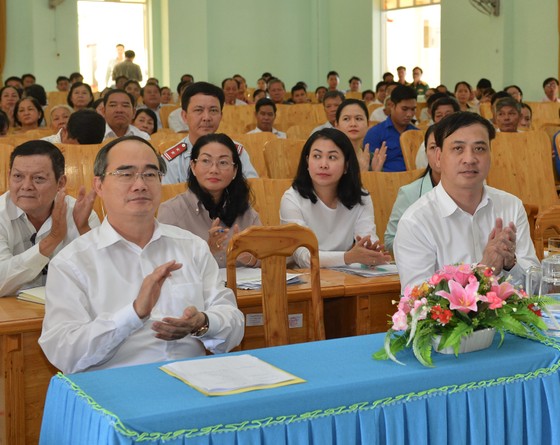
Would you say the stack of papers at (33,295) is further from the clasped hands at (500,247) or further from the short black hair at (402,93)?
the short black hair at (402,93)

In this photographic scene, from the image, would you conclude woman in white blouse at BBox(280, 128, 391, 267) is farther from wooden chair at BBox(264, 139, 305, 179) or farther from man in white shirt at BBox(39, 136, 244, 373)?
wooden chair at BBox(264, 139, 305, 179)

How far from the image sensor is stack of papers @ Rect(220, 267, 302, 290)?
280 cm

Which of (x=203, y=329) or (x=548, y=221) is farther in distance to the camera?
(x=548, y=221)

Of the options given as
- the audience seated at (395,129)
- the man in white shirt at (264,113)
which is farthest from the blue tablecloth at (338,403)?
the man in white shirt at (264,113)

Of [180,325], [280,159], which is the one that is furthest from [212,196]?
[280,159]

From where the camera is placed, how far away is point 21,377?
2.41 meters

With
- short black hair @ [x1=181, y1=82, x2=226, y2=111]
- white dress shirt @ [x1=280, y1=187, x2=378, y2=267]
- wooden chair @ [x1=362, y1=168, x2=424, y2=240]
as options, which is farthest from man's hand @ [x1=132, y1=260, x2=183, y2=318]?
short black hair @ [x1=181, y1=82, x2=226, y2=111]

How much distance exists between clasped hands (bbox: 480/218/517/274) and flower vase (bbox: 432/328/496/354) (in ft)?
2.24

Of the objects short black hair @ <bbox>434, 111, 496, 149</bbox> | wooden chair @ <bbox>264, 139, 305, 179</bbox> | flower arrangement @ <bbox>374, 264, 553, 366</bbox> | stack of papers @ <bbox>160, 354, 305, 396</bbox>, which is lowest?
stack of papers @ <bbox>160, 354, 305, 396</bbox>

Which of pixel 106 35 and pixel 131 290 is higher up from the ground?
pixel 106 35

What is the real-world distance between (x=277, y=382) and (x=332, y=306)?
1.43m

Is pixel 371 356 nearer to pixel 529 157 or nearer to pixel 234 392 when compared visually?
pixel 234 392

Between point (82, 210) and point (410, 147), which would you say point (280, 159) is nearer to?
point (410, 147)

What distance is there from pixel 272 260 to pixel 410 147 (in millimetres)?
3151
